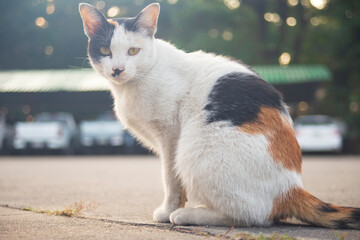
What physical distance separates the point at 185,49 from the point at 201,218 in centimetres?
2317

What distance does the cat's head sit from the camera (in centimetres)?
365

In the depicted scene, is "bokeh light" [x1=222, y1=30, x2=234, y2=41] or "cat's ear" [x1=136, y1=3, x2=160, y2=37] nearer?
"cat's ear" [x1=136, y1=3, x2=160, y2=37]

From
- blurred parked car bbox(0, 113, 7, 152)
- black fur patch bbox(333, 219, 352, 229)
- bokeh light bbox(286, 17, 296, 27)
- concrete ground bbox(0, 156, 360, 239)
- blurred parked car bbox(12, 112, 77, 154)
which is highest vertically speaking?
bokeh light bbox(286, 17, 296, 27)

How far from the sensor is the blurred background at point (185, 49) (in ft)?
59.0

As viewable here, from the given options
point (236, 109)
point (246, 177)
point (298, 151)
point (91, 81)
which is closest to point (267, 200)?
point (246, 177)

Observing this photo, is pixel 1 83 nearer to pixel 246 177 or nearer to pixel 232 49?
pixel 232 49

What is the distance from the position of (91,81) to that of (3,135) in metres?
5.01

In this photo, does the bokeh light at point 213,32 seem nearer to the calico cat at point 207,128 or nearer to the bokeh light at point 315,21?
the bokeh light at point 315,21

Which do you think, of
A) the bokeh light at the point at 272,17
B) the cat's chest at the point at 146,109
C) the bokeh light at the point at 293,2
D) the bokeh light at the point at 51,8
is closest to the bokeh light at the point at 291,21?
the bokeh light at the point at 272,17

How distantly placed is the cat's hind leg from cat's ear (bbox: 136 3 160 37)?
1772 millimetres

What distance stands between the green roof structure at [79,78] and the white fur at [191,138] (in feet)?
45.5

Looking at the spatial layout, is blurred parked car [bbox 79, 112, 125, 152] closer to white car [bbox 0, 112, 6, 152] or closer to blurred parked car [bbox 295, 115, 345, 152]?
white car [bbox 0, 112, 6, 152]

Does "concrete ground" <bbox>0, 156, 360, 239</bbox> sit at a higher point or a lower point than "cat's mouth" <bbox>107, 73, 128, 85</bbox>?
lower

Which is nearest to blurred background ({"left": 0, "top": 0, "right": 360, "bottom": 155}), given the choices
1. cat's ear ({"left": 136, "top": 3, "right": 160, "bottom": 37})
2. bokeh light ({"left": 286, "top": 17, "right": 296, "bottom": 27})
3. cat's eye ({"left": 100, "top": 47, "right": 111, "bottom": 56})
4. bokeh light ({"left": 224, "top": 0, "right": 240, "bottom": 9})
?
bokeh light ({"left": 224, "top": 0, "right": 240, "bottom": 9})
